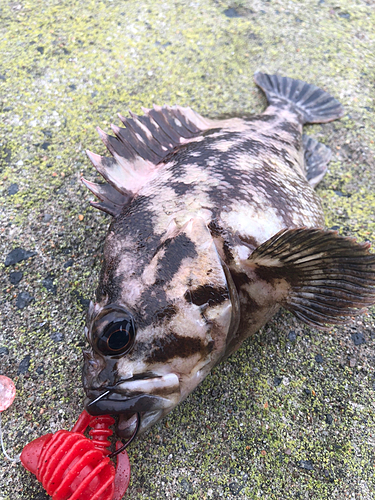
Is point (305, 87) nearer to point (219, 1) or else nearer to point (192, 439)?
point (219, 1)

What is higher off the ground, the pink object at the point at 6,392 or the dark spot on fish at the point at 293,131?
the pink object at the point at 6,392

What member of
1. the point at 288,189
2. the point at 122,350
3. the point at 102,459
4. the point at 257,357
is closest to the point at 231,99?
the point at 288,189

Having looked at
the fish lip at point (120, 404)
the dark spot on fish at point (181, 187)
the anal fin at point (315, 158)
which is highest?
the dark spot on fish at point (181, 187)

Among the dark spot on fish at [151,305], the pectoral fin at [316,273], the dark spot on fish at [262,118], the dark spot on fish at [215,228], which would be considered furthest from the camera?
the dark spot on fish at [262,118]

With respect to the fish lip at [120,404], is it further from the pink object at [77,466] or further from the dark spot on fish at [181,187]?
the dark spot on fish at [181,187]

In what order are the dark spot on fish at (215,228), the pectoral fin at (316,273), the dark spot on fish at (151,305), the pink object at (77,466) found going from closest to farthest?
the pink object at (77,466) < the dark spot on fish at (151,305) < the pectoral fin at (316,273) < the dark spot on fish at (215,228)

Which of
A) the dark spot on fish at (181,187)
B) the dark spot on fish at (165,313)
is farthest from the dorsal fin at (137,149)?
the dark spot on fish at (165,313)

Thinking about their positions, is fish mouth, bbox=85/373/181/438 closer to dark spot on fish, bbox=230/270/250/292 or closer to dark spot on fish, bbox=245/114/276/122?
dark spot on fish, bbox=230/270/250/292
